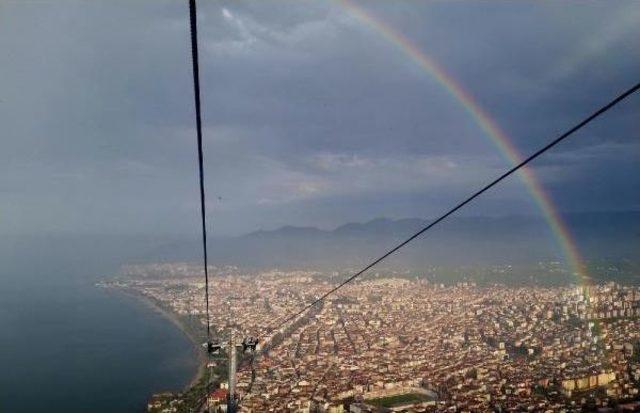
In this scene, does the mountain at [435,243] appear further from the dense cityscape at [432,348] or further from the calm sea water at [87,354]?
the calm sea water at [87,354]

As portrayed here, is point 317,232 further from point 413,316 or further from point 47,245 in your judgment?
point 413,316

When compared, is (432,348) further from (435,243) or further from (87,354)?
(435,243)

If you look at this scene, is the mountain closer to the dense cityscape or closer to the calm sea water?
the dense cityscape

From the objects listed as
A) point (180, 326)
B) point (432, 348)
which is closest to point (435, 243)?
point (180, 326)

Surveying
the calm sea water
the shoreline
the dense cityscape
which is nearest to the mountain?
the dense cityscape

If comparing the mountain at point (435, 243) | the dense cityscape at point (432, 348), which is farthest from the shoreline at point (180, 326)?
the mountain at point (435, 243)
